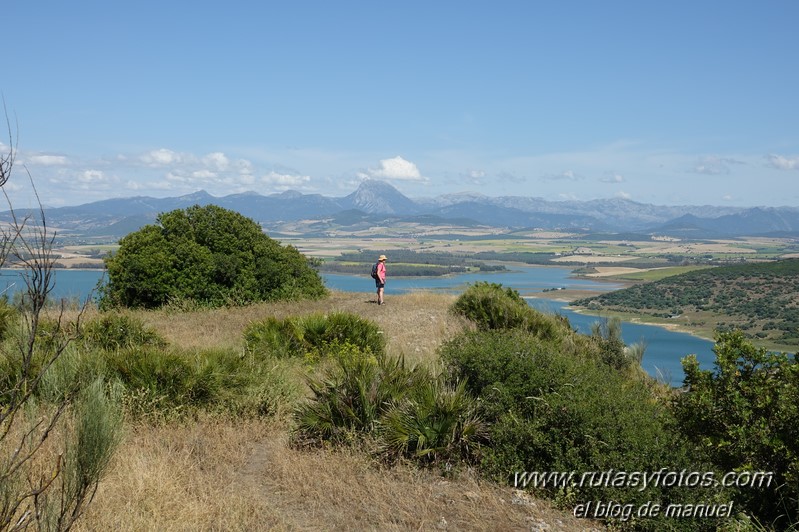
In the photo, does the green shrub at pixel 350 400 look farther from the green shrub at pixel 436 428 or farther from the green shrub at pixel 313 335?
the green shrub at pixel 313 335

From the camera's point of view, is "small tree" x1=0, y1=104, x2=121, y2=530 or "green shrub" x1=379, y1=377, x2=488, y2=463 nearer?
"small tree" x1=0, y1=104, x2=121, y2=530

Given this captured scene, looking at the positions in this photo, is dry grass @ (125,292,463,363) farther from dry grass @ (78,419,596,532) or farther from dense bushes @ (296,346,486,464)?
dry grass @ (78,419,596,532)

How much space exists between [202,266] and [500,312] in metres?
9.34

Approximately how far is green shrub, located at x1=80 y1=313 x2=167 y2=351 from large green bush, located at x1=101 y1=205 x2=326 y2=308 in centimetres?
682

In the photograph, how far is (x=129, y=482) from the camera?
5281 mm

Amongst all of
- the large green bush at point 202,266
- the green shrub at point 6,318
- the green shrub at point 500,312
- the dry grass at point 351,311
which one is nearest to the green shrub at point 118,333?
the dry grass at point 351,311

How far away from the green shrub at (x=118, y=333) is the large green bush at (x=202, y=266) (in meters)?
6.82

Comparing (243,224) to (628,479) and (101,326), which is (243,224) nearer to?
(101,326)

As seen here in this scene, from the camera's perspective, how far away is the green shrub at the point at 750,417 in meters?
5.51

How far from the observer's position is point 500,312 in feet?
52.1

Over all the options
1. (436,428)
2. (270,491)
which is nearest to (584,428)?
(436,428)

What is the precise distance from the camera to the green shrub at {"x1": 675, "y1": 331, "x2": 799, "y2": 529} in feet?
18.1

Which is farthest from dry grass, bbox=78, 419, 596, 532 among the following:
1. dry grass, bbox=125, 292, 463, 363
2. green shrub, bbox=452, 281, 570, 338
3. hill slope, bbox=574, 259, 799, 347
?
hill slope, bbox=574, 259, 799, 347

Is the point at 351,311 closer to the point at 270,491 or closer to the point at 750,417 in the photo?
the point at 270,491
